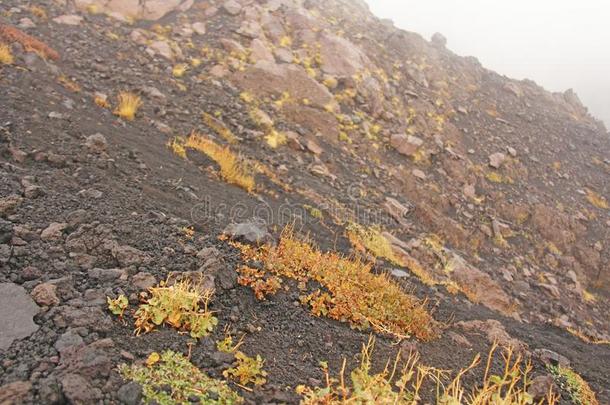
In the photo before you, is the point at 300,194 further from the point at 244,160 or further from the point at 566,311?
the point at 566,311

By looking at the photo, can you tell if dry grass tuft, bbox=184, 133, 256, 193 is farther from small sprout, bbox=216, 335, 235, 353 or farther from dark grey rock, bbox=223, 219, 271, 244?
small sprout, bbox=216, 335, 235, 353

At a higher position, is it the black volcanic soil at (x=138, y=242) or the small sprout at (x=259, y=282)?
the small sprout at (x=259, y=282)

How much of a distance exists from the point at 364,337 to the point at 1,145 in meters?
5.40

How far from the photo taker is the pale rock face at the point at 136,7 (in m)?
15.4

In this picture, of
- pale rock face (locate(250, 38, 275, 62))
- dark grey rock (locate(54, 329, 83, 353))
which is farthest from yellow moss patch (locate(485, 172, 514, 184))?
dark grey rock (locate(54, 329, 83, 353))

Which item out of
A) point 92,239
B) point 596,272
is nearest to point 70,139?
point 92,239

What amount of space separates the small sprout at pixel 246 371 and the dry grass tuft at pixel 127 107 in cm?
744

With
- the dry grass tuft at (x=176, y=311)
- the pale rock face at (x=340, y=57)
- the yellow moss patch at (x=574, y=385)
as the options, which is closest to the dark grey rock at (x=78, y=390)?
the dry grass tuft at (x=176, y=311)

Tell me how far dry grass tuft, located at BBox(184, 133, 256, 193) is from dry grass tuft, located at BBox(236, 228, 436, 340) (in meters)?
3.00

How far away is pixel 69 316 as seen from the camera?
10.7 ft

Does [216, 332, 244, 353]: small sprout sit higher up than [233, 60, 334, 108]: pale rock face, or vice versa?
[233, 60, 334, 108]: pale rock face

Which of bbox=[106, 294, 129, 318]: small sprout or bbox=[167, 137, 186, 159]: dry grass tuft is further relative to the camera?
bbox=[167, 137, 186, 159]: dry grass tuft

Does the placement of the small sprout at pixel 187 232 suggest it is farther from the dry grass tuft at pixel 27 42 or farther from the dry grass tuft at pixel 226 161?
the dry grass tuft at pixel 27 42

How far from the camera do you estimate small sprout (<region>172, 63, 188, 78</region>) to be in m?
13.3
